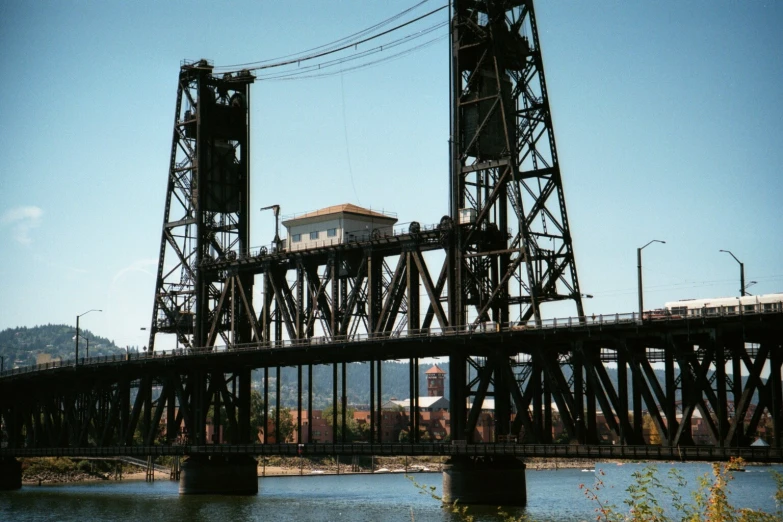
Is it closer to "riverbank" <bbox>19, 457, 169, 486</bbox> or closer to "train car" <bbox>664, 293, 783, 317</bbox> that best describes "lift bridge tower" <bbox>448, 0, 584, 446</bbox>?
"train car" <bbox>664, 293, 783, 317</bbox>

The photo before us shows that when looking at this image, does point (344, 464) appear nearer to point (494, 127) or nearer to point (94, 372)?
point (94, 372)

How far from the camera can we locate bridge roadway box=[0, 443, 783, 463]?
6203 centimetres

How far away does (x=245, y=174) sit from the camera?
11388cm

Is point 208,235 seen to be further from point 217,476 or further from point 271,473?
point 271,473

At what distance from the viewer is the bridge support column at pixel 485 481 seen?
263 feet

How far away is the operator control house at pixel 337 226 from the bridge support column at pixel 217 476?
65.8ft

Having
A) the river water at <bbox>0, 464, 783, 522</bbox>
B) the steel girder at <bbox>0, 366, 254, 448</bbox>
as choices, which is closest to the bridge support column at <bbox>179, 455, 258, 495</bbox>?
the river water at <bbox>0, 464, 783, 522</bbox>

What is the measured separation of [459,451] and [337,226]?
26.9m

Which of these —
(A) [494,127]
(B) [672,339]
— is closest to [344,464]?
(A) [494,127]

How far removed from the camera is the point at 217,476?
10131cm

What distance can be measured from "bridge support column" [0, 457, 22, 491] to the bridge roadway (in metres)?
1.86

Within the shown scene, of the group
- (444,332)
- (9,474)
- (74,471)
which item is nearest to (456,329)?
(444,332)

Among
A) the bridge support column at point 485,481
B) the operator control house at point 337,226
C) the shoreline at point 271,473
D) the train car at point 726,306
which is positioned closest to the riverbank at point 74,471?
the shoreline at point 271,473

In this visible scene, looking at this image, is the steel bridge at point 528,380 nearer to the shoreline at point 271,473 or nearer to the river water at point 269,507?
the river water at point 269,507
